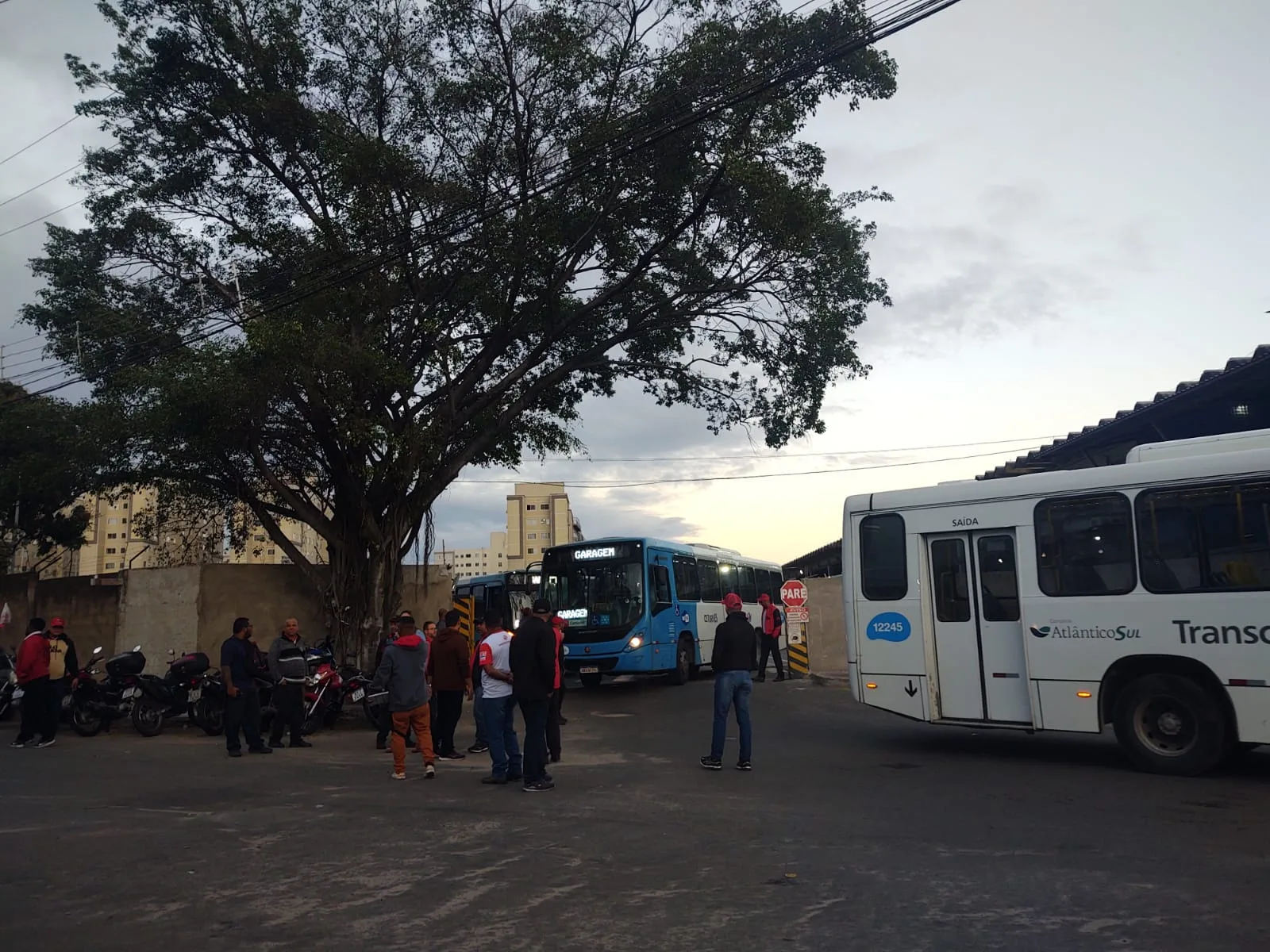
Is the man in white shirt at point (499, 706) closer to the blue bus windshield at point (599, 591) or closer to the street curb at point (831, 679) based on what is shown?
the blue bus windshield at point (599, 591)

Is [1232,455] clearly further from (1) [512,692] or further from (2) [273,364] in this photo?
(2) [273,364]

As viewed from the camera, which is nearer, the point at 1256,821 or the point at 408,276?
the point at 1256,821

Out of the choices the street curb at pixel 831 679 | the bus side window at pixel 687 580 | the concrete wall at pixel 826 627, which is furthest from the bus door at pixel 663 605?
the concrete wall at pixel 826 627

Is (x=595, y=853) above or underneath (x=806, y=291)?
underneath

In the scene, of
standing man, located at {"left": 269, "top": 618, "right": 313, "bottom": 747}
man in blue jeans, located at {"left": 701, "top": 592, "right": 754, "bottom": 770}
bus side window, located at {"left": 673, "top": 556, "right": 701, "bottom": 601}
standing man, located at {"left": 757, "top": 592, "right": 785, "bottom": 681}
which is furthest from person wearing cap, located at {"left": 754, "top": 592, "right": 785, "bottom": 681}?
man in blue jeans, located at {"left": 701, "top": 592, "right": 754, "bottom": 770}

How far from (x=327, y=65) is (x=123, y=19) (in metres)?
3.80

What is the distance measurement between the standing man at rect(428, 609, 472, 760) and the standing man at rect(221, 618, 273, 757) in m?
2.38

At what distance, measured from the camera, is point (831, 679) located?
21.0m

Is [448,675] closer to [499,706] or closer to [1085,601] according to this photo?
[499,706]

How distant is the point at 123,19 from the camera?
1869cm

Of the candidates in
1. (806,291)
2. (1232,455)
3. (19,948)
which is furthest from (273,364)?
(1232,455)

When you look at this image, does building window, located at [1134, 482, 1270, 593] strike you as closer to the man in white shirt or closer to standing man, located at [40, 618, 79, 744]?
the man in white shirt

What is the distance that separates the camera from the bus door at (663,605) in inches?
768

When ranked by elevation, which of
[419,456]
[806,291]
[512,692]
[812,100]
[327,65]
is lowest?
[512,692]
